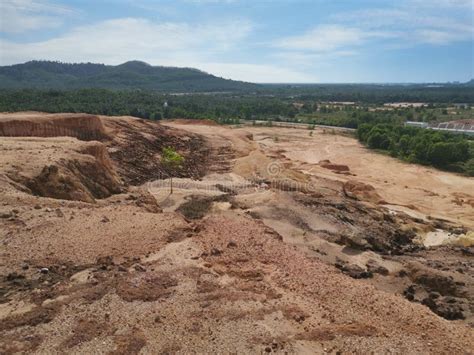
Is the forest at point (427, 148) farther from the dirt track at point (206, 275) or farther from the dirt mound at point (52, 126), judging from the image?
the dirt mound at point (52, 126)

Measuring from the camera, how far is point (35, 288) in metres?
12.2

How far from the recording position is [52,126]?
123 ft

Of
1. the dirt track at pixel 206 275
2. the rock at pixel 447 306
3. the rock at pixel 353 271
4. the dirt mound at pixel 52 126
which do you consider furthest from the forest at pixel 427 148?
the rock at pixel 447 306

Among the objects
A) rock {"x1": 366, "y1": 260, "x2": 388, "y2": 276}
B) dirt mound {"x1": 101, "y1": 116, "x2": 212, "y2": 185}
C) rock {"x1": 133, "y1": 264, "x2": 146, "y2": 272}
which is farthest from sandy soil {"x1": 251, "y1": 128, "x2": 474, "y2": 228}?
rock {"x1": 133, "y1": 264, "x2": 146, "y2": 272}

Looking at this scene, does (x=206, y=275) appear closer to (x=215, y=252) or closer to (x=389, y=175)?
(x=215, y=252)

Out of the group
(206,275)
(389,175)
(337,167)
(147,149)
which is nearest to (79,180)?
(206,275)

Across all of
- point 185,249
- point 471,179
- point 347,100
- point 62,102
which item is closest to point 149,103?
point 62,102

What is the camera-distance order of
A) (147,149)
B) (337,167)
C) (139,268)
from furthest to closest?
(337,167) < (147,149) < (139,268)

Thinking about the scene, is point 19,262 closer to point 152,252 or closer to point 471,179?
point 152,252

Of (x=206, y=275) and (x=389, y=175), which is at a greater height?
(x=206, y=275)

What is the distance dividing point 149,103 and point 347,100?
108 m

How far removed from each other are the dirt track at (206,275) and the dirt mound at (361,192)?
9880 millimetres

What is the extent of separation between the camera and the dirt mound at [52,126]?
3416cm

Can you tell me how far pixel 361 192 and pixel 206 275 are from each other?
28181mm
